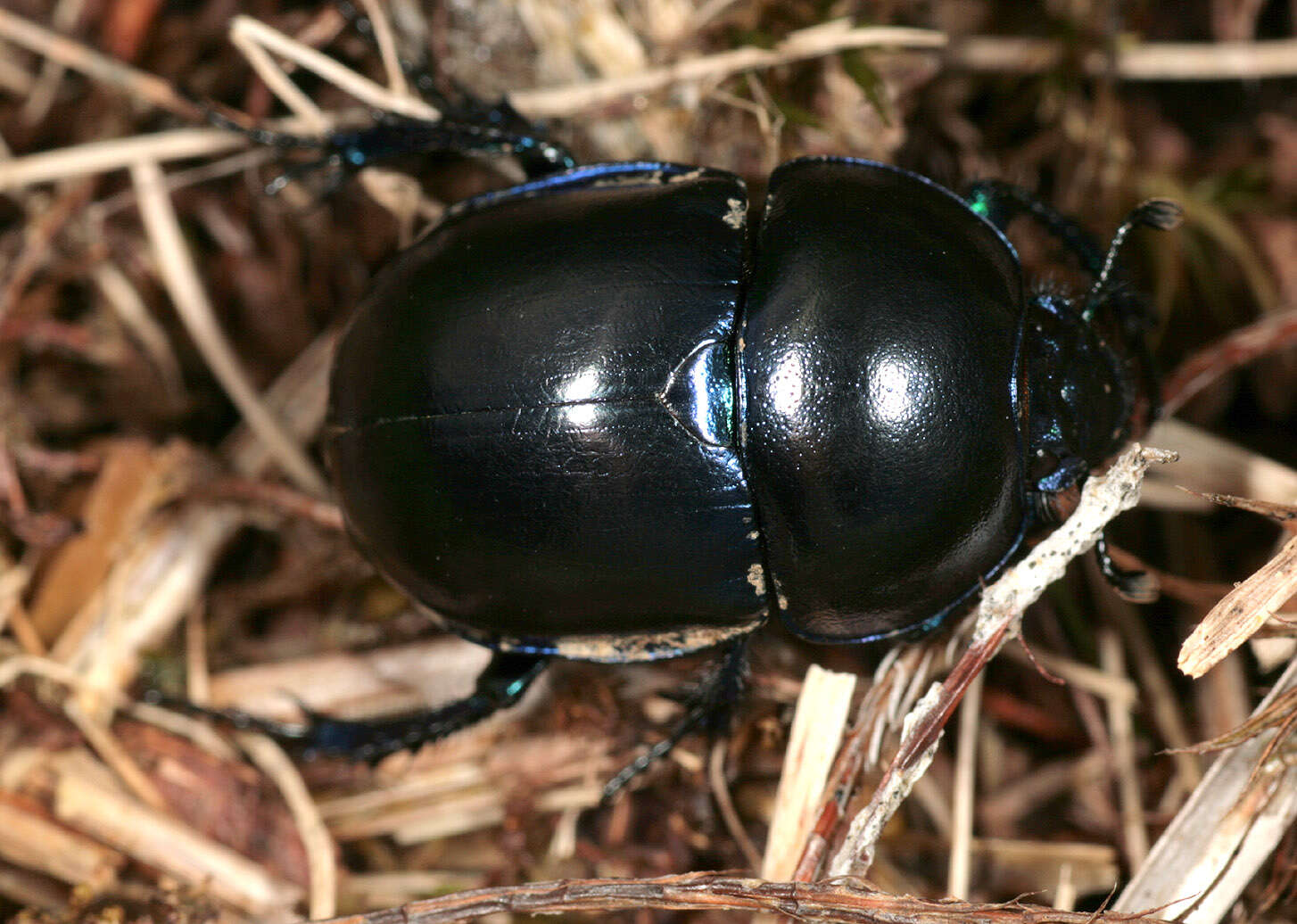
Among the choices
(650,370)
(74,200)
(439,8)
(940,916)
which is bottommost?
(940,916)

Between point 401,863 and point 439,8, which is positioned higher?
point 439,8

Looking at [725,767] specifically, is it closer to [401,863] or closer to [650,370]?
[401,863]

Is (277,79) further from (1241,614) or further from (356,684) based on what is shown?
(1241,614)

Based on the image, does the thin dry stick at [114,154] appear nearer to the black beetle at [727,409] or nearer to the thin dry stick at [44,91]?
the thin dry stick at [44,91]

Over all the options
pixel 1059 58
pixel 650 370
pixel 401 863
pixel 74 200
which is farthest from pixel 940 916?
pixel 74 200

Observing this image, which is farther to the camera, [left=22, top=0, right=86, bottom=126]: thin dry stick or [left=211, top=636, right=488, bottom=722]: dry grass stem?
[left=22, top=0, right=86, bottom=126]: thin dry stick

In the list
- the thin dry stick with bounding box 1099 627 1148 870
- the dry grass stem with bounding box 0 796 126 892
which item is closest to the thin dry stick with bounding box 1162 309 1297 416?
the thin dry stick with bounding box 1099 627 1148 870

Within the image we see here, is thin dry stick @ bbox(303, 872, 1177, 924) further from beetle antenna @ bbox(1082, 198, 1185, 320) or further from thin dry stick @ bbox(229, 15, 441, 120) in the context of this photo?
thin dry stick @ bbox(229, 15, 441, 120)
